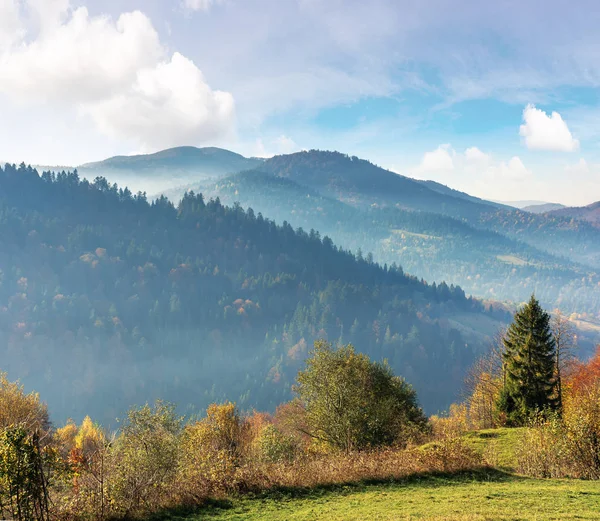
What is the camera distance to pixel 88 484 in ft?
64.7

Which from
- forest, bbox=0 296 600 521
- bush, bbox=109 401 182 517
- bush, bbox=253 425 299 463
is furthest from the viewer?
bush, bbox=253 425 299 463

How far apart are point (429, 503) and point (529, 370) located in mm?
34660

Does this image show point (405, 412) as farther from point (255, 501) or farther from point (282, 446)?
point (255, 501)

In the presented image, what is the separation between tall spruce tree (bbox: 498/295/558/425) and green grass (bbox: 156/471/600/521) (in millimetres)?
25433

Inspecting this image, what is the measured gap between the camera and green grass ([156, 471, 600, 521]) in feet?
61.6

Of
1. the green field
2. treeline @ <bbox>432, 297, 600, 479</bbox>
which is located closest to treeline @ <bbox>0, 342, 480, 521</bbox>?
the green field

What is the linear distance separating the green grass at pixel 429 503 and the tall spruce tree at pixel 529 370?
25.4 meters

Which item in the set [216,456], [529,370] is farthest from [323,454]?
[529,370]

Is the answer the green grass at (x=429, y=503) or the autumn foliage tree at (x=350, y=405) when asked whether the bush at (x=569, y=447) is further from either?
the autumn foliage tree at (x=350, y=405)

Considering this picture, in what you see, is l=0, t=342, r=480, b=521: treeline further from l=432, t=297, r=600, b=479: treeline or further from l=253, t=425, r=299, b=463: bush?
l=432, t=297, r=600, b=479: treeline

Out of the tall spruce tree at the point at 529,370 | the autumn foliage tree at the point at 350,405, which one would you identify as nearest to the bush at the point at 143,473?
the autumn foliage tree at the point at 350,405

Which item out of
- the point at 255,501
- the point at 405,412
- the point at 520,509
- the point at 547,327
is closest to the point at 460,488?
the point at 520,509

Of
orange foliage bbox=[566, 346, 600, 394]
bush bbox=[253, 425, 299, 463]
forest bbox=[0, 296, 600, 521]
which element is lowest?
bush bbox=[253, 425, 299, 463]

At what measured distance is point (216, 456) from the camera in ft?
86.4
